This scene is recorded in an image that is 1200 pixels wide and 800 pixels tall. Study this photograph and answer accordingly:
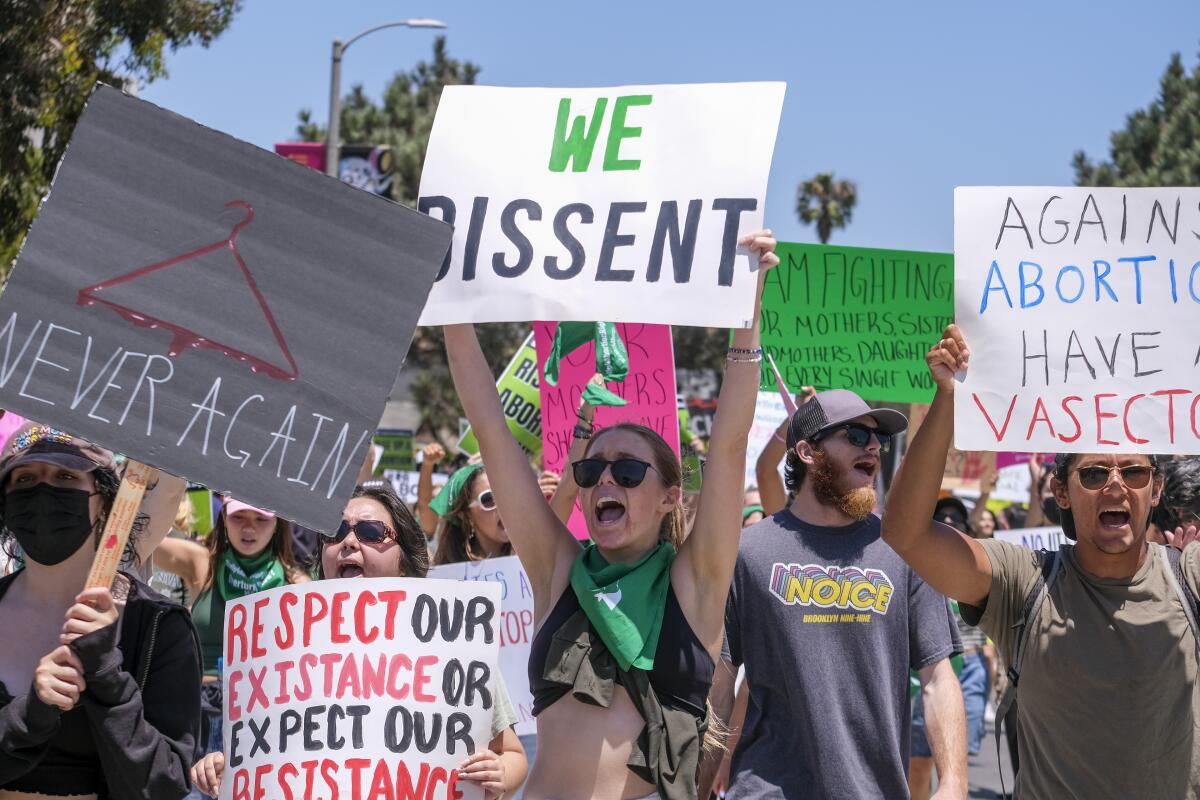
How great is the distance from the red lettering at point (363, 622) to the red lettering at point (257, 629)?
0.23m

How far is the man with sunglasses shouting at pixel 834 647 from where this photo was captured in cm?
436

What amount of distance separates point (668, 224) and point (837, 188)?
159ft

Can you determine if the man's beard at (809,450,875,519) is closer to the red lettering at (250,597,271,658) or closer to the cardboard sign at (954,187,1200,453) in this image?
the cardboard sign at (954,187,1200,453)

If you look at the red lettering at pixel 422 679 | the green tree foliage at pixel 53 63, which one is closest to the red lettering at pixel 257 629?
the red lettering at pixel 422 679

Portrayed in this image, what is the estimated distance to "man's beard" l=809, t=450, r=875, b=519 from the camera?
468 cm

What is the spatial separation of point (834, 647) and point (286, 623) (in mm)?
1581

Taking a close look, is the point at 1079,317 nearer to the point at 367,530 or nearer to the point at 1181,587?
the point at 1181,587

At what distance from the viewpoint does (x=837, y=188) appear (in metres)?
51.2

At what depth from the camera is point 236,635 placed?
390 centimetres

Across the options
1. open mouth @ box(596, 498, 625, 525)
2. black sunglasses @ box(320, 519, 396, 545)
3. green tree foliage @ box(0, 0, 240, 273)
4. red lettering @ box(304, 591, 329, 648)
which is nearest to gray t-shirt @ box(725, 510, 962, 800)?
open mouth @ box(596, 498, 625, 525)

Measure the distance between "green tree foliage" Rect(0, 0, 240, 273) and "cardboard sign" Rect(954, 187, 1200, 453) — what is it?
794 centimetres

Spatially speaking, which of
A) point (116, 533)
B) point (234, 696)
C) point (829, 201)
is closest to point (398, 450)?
point (234, 696)

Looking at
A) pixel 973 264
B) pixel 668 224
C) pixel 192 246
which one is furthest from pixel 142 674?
pixel 973 264

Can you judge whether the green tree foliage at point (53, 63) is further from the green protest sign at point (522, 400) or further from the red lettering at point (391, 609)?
the red lettering at point (391, 609)
